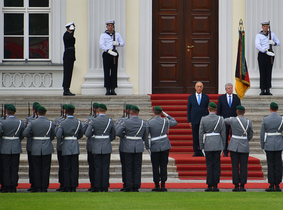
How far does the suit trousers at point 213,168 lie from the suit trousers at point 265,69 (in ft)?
20.6

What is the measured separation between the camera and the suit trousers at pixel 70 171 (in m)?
10.1

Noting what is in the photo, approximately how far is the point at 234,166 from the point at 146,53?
743 centimetres

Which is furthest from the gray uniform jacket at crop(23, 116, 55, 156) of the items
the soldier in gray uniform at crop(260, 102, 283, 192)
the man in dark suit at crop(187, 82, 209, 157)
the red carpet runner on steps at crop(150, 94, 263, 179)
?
the soldier in gray uniform at crop(260, 102, 283, 192)

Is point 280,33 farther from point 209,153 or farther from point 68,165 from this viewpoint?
point 68,165

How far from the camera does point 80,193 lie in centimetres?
974

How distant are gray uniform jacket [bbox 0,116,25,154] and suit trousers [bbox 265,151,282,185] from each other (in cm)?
474

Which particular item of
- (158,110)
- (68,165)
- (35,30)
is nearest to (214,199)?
(158,110)

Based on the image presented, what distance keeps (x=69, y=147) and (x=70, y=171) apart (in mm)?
452

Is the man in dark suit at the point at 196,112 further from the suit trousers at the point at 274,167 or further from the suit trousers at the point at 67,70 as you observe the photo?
the suit trousers at the point at 67,70

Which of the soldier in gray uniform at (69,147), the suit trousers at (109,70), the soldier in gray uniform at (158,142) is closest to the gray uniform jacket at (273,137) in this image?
the soldier in gray uniform at (158,142)

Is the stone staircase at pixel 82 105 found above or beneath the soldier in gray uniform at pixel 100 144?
above

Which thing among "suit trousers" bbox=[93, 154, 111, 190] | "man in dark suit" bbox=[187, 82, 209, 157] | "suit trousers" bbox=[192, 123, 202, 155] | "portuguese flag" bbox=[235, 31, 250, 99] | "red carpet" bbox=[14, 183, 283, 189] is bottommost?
"red carpet" bbox=[14, 183, 283, 189]

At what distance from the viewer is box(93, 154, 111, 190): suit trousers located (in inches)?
399

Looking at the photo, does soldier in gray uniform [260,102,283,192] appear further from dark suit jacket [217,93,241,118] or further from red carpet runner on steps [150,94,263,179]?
dark suit jacket [217,93,241,118]
